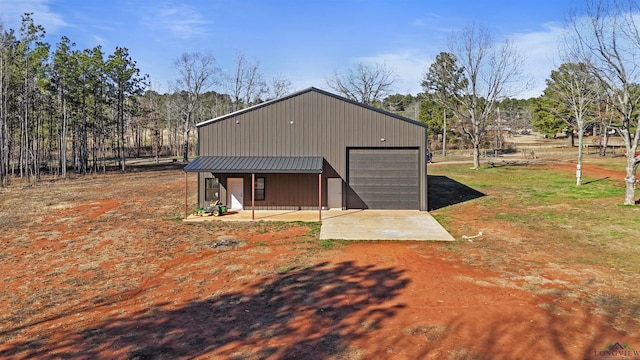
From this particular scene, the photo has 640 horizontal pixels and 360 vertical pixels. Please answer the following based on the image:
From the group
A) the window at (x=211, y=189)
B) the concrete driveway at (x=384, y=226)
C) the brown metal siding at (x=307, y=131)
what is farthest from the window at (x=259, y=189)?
the concrete driveway at (x=384, y=226)

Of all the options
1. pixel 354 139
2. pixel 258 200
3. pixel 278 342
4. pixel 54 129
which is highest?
pixel 54 129

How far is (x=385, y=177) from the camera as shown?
69.6ft

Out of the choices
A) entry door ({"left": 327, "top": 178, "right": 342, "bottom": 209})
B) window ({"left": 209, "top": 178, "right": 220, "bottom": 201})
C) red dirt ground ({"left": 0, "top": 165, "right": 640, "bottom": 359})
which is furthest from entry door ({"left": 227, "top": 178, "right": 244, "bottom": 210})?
entry door ({"left": 327, "top": 178, "right": 342, "bottom": 209})

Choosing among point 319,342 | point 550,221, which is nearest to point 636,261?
point 550,221

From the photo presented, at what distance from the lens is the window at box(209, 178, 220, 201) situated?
20875 millimetres

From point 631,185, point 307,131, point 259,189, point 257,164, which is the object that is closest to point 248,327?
point 257,164

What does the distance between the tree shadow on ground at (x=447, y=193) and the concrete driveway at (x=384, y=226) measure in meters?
2.99

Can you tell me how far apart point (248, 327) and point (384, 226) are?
33.4ft

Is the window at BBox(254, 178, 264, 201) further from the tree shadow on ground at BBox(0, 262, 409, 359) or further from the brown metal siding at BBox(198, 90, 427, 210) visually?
the tree shadow on ground at BBox(0, 262, 409, 359)

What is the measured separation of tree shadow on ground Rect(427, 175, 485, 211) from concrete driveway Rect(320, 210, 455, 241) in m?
2.99

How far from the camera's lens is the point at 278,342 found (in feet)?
23.9

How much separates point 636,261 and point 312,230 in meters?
11.2

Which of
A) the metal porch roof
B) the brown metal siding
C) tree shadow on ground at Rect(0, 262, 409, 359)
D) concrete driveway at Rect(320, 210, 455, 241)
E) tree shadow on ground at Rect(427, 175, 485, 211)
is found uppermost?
the brown metal siding

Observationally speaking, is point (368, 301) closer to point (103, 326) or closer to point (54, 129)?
point (103, 326)
